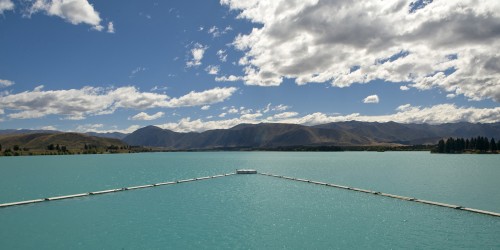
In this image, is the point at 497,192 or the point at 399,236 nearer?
the point at 399,236

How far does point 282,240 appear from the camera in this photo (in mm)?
33969

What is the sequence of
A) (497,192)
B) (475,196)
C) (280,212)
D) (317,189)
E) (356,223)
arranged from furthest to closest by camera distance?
(317,189) < (497,192) < (475,196) < (280,212) < (356,223)

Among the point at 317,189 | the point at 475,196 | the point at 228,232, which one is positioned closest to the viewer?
the point at 228,232

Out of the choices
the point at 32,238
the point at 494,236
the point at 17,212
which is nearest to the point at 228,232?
the point at 32,238

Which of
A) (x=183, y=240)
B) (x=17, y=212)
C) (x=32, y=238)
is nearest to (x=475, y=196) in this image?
(x=183, y=240)

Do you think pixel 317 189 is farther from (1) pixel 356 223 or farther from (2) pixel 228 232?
(2) pixel 228 232

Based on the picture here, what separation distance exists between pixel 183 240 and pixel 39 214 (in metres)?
25.7

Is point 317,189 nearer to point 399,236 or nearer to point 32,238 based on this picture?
point 399,236

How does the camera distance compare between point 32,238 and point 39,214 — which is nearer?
point 32,238

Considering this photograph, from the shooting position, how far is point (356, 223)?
4128 cm

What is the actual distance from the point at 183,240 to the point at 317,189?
4438 centimetres

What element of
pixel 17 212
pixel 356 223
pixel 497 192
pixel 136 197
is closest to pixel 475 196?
pixel 497 192

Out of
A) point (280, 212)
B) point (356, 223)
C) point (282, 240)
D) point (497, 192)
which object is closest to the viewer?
point (282, 240)

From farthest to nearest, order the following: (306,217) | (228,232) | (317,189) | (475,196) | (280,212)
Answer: (317,189) → (475,196) → (280,212) → (306,217) → (228,232)
